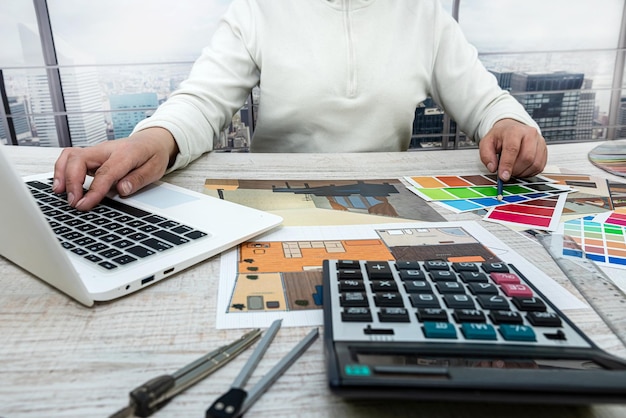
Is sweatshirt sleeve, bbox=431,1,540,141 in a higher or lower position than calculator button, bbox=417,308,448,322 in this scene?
higher

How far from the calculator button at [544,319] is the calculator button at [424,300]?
0.20 feet

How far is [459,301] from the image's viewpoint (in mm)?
333

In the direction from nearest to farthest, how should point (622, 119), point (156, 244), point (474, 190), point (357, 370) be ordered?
1. point (357, 370)
2. point (156, 244)
3. point (474, 190)
4. point (622, 119)

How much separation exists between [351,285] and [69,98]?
2505mm

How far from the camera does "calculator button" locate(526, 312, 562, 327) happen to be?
12.1 inches

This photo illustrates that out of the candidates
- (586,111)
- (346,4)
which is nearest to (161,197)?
(346,4)

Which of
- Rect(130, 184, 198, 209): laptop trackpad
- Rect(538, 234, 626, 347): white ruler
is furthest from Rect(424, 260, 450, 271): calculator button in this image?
Rect(130, 184, 198, 209): laptop trackpad

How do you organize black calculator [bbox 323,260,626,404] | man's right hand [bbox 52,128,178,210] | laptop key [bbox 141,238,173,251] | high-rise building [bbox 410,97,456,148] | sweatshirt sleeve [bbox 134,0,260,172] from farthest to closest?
high-rise building [bbox 410,97,456,148]
sweatshirt sleeve [bbox 134,0,260,172]
man's right hand [bbox 52,128,178,210]
laptop key [bbox 141,238,173,251]
black calculator [bbox 323,260,626,404]

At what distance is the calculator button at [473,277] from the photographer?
0.37 metres

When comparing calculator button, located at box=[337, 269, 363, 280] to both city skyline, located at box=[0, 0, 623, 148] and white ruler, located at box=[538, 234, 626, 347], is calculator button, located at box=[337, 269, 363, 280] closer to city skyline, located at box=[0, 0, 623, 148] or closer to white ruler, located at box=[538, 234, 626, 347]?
white ruler, located at box=[538, 234, 626, 347]

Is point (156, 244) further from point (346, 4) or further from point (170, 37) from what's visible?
point (170, 37)

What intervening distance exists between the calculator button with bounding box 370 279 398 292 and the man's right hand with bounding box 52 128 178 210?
35cm

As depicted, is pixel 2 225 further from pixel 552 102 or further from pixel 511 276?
pixel 552 102

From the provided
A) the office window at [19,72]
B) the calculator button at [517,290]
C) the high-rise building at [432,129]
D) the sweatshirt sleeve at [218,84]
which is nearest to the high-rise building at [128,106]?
the office window at [19,72]
